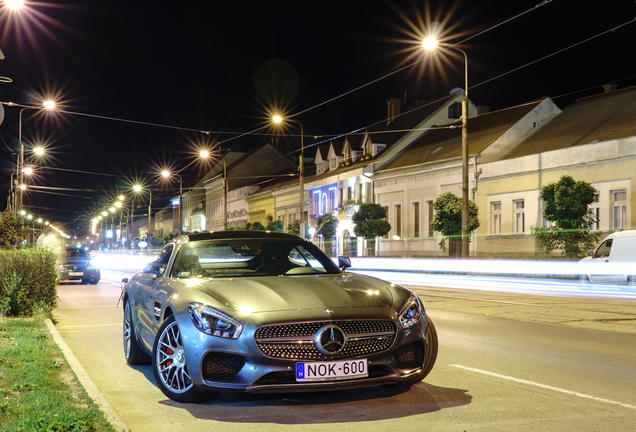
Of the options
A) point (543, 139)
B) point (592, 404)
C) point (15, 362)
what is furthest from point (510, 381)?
point (543, 139)

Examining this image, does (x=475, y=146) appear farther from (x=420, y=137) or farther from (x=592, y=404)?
(x=592, y=404)

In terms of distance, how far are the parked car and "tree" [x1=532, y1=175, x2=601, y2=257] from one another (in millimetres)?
18376

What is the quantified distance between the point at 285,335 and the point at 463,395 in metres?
1.88

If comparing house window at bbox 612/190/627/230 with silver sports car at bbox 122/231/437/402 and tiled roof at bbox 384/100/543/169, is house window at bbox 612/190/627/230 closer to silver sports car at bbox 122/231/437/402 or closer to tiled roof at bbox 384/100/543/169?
tiled roof at bbox 384/100/543/169

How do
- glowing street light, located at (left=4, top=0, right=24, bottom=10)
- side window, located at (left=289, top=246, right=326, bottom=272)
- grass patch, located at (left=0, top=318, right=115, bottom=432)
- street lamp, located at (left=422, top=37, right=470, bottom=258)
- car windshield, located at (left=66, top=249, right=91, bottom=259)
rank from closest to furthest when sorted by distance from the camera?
1. grass patch, located at (left=0, top=318, right=115, bottom=432)
2. side window, located at (left=289, top=246, right=326, bottom=272)
3. glowing street light, located at (left=4, top=0, right=24, bottom=10)
4. car windshield, located at (left=66, top=249, right=91, bottom=259)
5. street lamp, located at (left=422, top=37, right=470, bottom=258)

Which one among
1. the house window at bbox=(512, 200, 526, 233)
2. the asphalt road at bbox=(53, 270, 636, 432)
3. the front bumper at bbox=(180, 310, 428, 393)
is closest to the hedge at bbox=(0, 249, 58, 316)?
the asphalt road at bbox=(53, 270, 636, 432)

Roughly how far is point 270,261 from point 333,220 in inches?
1834

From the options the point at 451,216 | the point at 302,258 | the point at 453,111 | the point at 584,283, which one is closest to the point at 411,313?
the point at 302,258

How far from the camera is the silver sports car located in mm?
5496

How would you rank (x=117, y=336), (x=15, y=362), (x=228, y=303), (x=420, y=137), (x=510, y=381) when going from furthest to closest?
(x=420, y=137) < (x=117, y=336) < (x=15, y=362) < (x=510, y=381) < (x=228, y=303)

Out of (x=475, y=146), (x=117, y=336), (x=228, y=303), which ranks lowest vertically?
(x=117, y=336)

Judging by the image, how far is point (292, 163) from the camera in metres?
88.0

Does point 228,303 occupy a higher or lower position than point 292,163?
lower

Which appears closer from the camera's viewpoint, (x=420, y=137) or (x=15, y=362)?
(x=15, y=362)
